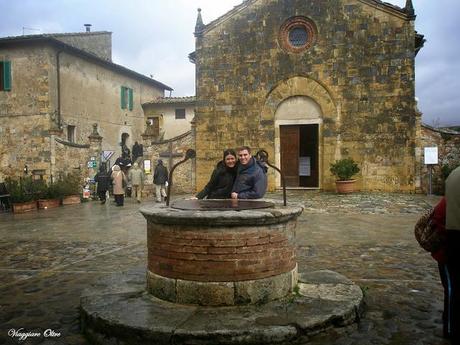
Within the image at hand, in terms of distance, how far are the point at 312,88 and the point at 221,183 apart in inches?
508

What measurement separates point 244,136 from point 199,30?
4.97 meters

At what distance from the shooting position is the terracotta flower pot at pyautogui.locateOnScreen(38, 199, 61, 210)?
15594 mm

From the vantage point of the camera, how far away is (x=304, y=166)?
18.2m

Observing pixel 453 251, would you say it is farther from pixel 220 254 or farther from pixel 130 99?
pixel 130 99

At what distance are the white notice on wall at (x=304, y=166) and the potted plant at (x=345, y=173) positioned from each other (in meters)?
1.78

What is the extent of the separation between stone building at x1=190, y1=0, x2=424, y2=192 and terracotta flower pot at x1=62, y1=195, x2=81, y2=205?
499 cm

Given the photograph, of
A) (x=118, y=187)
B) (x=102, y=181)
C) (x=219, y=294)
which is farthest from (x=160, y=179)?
(x=219, y=294)

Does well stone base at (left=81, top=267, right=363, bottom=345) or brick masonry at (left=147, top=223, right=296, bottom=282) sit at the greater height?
brick masonry at (left=147, top=223, right=296, bottom=282)

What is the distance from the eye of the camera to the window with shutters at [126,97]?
25.6m

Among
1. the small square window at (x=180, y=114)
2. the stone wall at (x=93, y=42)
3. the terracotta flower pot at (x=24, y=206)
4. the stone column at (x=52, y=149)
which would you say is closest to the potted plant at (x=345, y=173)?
the terracotta flower pot at (x=24, y=206)

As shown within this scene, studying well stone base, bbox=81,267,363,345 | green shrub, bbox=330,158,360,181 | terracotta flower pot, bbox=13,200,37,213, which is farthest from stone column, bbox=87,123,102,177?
well stone base, bbox=81,267,363,345

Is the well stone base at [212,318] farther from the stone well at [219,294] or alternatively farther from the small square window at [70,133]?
the small square window at [70,133]

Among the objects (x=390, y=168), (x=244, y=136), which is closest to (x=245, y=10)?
(x=244, y=136)

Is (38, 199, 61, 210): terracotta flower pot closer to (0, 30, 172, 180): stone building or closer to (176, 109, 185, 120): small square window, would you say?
(0, 30, 172, 180): stone building
